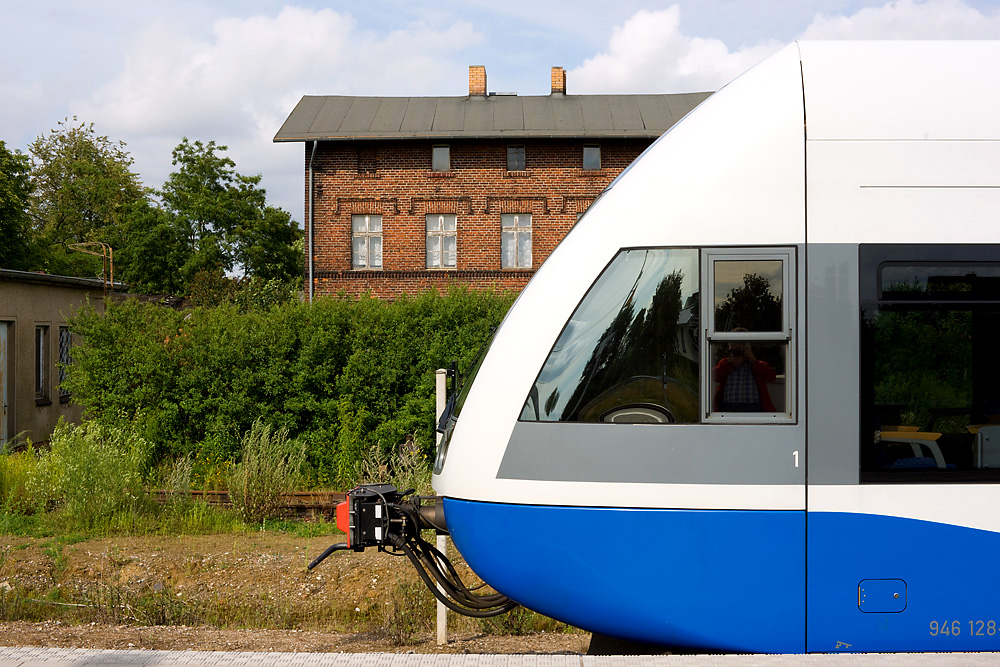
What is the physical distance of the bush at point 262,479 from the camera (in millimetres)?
10430

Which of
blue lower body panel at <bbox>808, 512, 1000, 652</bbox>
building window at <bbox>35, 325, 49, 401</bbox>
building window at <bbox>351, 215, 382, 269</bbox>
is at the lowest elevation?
blue lower body panel at <bbox>808, 512, 1000, 652</bbox>

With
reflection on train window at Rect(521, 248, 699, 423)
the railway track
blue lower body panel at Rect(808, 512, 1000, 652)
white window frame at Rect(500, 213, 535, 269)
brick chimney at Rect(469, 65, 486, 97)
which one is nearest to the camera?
blue lower body panel at Rect(808, 512, 1000, 652)

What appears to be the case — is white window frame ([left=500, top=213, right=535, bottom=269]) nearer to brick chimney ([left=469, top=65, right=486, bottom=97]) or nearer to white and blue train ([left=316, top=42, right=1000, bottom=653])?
brick chimney ([left=469, top=65, right=486, bottom=97])

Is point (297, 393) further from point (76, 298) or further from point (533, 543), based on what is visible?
point (76, 298)

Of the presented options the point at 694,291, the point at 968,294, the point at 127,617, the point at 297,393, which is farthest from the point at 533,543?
the point at 297,393

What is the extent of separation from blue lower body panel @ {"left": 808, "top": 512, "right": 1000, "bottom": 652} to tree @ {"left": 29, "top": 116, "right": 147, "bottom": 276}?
5794 cm

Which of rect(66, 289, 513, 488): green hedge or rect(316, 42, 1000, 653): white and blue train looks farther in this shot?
rect(66, 289, 513, 488): green hedge

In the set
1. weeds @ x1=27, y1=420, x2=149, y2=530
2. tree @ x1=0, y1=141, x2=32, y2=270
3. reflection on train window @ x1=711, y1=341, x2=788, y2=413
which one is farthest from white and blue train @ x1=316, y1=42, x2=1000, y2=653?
tree @ x1=0, y1=141, x2=32, y2=270

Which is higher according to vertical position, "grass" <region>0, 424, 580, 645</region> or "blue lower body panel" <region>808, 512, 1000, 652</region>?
"blue lower body panel" <region>808, 512, 1000, 652</region>

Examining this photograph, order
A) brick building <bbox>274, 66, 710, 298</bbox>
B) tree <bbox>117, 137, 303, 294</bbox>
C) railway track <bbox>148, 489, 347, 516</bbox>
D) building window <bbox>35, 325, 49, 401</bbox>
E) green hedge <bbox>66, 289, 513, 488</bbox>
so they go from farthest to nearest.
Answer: tree <bbox>117, 137, 303, 294</bbox> → brick building <bbox>274, 66, 710, 298</bbox> → building window <bbox>35, 325, 49, 401</bbox> → green hedge <bbox>66, 289, 513, 488</bbox> → railway track <bbox>148, 489, 347, 516</bbox>

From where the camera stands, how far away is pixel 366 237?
101ft

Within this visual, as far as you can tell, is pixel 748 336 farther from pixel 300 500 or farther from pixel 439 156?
pixel 439 156

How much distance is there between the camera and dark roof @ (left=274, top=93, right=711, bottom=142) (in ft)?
98.3

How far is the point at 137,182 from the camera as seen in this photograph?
58.6m
